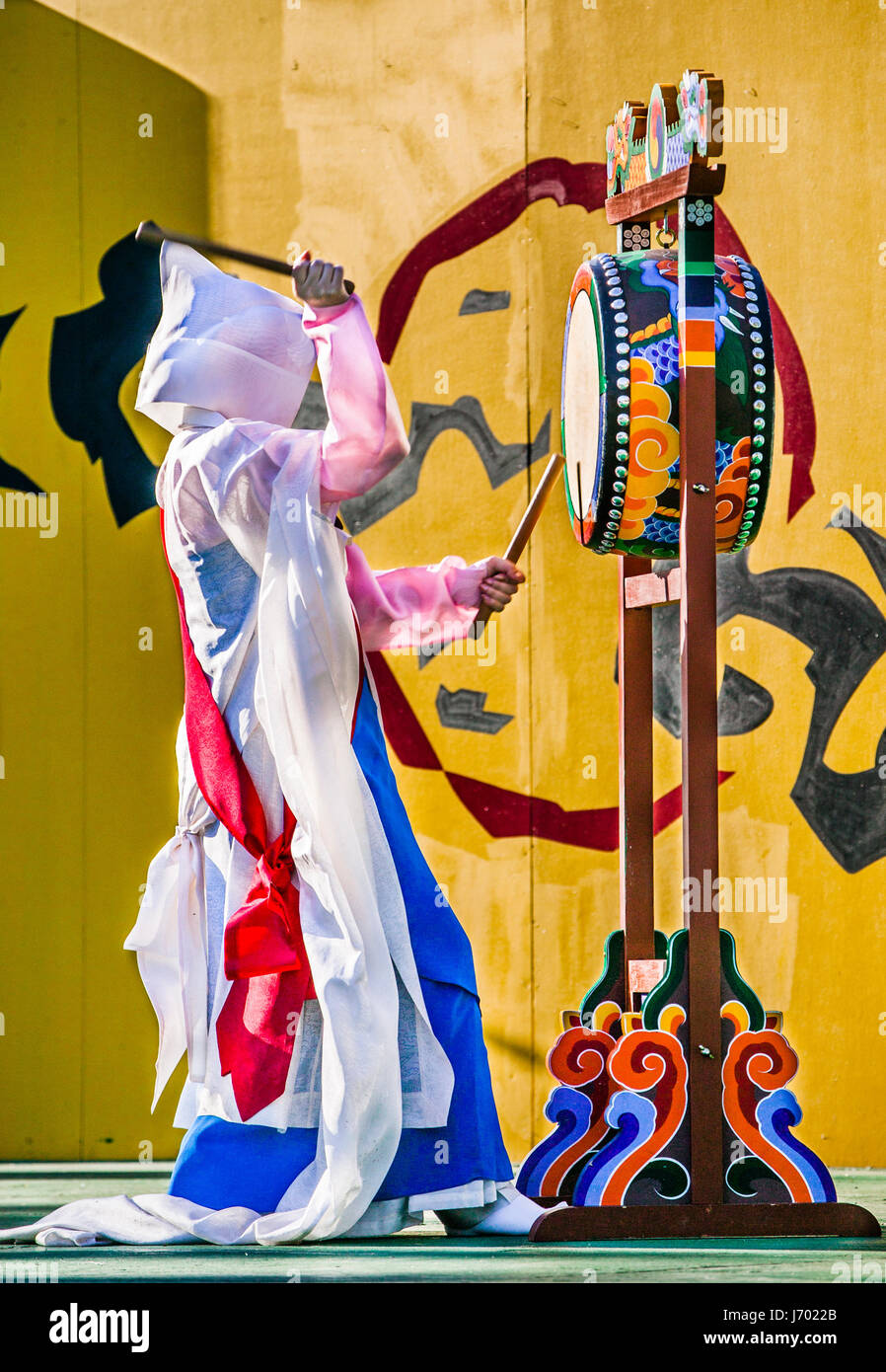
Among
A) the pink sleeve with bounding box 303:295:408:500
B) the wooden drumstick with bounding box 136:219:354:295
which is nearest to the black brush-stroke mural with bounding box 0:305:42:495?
the wooden drumstick with bounding box 136:219:354:295

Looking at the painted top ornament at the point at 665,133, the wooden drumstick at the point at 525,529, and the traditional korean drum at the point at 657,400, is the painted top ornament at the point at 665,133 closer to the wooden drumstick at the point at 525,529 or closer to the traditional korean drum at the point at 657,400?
the traditional korean drum at the point at 657,400

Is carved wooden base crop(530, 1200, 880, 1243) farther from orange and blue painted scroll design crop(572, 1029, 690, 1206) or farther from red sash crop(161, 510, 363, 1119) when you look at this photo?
red sash crop(161, 510, 363, 1119)

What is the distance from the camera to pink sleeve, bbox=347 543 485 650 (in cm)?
347

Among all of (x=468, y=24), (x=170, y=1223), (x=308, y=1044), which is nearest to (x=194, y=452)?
(x=308, y=1044)

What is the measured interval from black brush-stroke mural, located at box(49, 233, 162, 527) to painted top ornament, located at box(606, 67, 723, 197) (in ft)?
4.52

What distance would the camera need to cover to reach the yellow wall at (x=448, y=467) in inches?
169

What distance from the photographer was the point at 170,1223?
3150 millimetres

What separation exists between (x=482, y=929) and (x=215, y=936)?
111 cm

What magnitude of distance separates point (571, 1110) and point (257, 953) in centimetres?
66

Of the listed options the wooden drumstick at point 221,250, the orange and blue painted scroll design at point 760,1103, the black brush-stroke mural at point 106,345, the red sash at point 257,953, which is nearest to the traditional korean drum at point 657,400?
the wooden drumstick at point 221,250

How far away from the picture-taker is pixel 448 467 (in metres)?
4.38

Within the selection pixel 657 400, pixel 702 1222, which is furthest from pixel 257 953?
pixel 657 400

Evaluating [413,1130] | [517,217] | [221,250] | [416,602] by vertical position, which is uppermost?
[517,217]

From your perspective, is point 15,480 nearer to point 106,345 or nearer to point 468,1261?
point 106,345
